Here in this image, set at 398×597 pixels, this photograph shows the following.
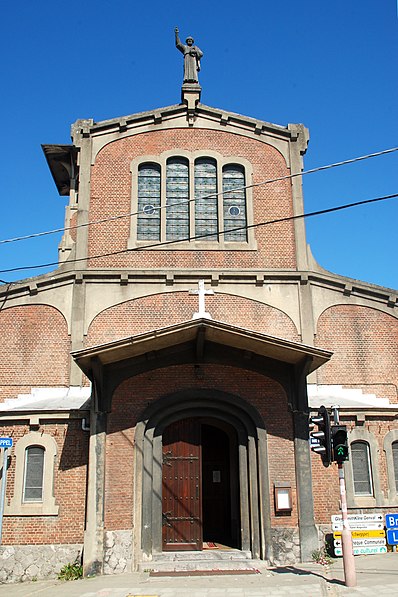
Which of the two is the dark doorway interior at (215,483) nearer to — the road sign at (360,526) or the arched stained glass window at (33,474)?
the road sign at (360,526)

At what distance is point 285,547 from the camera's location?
12.5 m

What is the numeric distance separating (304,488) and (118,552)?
13.8 feet

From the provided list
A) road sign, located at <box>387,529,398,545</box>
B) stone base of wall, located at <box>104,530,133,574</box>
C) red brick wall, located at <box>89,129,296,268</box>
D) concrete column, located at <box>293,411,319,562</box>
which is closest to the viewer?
stone base of wall, located at <box>104,530,133,574</box>

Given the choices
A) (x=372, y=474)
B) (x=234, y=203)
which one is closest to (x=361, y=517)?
(x=372, y=474)

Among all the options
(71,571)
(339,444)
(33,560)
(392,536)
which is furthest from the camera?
(392,536)

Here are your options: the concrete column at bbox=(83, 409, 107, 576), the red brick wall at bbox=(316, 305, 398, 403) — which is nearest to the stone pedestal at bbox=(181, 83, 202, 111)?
the red brick wall at bbox=(316, 305, 398, 403)

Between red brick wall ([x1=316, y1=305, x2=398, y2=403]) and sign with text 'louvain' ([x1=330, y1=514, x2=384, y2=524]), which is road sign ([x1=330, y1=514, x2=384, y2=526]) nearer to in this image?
sign with text 'louvain' ([x1=330, y1=514, x2=384, y2=524])

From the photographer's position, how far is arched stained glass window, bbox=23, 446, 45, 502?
1352cm

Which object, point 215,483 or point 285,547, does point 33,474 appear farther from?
point 285,547

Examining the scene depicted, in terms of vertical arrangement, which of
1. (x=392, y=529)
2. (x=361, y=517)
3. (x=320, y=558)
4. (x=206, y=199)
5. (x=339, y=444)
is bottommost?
(x=320, y=558)

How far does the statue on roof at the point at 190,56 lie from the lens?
1919cm

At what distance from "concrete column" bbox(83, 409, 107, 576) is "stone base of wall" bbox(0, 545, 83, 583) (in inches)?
33.4

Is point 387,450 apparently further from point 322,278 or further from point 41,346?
point 41,346

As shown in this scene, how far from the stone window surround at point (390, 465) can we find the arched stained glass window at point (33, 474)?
830 centimetres
